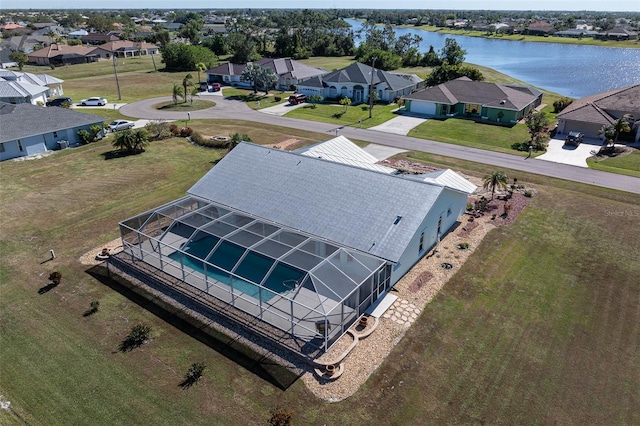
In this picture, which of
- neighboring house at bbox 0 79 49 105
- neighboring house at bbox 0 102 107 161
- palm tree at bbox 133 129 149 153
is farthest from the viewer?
neighboring house at bbox 0 79 49 105

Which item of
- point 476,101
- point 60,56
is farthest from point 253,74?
point 60,56

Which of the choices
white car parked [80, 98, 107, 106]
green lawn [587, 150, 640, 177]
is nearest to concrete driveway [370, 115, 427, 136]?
green lawn [587, 150, 640, 177]

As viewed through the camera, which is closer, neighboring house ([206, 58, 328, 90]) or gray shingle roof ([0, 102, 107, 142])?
gray shingle roof ([0, 102, 107, 142])

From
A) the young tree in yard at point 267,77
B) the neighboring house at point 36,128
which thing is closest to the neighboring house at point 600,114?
the young tree in yard at point 267,77

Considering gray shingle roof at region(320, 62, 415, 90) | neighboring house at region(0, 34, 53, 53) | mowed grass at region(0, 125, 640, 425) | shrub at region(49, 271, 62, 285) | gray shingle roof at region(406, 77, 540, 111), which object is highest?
neighboring house at region(0, 34, 53, 53)

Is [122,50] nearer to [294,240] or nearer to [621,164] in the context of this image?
[294,240]

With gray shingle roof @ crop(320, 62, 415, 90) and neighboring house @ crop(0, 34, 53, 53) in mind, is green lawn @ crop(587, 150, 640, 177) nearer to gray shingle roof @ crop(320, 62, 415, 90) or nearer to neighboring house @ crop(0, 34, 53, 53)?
gray shingle roof @ crop(320, 62, 415, 90)

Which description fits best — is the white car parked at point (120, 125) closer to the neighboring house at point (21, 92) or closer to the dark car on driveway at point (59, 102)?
the dark car on driveway at point (59, 102)
